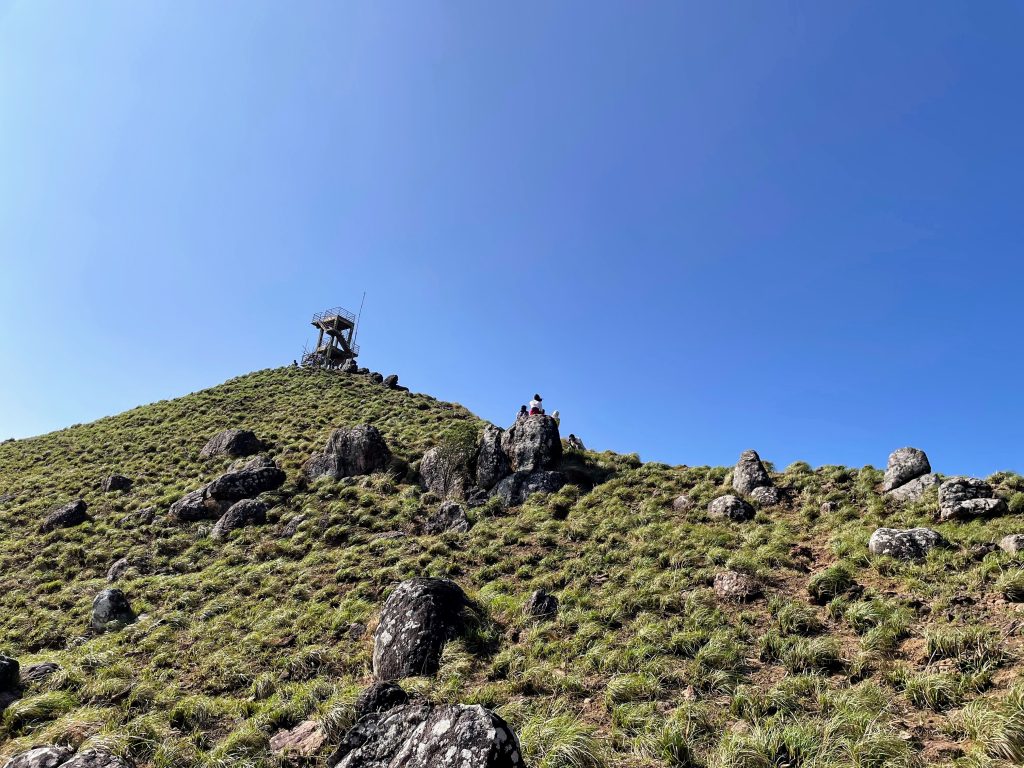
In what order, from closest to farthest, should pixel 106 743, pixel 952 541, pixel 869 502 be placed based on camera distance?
pixel 106 743, pixel 952 541, pixel 869 502

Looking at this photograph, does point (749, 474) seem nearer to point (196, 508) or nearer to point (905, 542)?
point (905, 542)

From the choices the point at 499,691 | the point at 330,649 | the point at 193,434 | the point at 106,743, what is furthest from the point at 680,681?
the point at 193,434

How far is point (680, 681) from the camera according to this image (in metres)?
10.1

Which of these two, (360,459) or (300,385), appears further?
(300,385)

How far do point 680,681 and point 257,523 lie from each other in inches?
853

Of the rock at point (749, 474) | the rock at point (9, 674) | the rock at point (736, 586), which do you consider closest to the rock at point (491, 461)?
the rock at point (749, 474)

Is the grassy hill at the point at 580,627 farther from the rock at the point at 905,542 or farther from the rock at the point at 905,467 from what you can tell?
the rock at the point at 905,467

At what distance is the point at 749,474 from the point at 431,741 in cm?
1899

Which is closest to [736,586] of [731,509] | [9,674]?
[731,509]

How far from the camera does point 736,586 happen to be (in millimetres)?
13625

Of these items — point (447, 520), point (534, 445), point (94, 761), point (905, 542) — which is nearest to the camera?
point (94, 761)

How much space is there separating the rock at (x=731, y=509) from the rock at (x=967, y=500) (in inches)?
227

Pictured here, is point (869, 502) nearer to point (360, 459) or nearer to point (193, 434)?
point (360, 459)

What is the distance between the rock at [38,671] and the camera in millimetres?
12797
